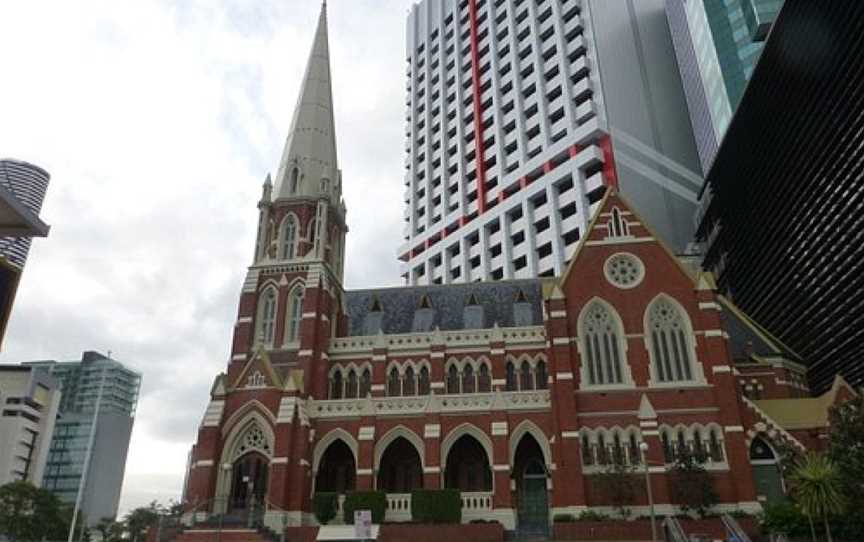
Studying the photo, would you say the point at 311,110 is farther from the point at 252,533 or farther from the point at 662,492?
the point at 662,492

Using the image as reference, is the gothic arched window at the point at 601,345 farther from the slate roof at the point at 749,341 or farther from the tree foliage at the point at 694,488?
the slate roof at the point at 749,341

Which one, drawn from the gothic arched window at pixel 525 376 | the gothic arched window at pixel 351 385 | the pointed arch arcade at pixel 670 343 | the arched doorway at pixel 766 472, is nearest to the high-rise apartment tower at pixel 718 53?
the pointed arch arcade at pixel 670 343

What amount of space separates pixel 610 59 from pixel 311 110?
4739cm

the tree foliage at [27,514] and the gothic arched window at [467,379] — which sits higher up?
the gothic arched window at [467,379]

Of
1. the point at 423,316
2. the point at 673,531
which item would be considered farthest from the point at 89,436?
the point at 673,531

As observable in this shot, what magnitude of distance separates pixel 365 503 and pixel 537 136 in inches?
2386

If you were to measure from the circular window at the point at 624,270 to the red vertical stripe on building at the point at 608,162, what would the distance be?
3642 centimetres

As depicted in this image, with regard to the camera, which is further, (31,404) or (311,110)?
(31,404)

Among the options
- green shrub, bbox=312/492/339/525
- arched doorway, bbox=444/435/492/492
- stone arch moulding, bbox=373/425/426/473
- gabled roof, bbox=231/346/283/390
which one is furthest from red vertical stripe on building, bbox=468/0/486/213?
green shrub, bbox=312/492/339/525

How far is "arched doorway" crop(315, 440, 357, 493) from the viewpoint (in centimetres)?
3898

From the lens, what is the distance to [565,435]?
3372cm

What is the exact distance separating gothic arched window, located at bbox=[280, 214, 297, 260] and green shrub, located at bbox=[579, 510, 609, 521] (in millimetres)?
25504

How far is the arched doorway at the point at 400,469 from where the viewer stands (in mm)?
38562

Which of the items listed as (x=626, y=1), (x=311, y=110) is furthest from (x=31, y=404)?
(x=626, y=1)
